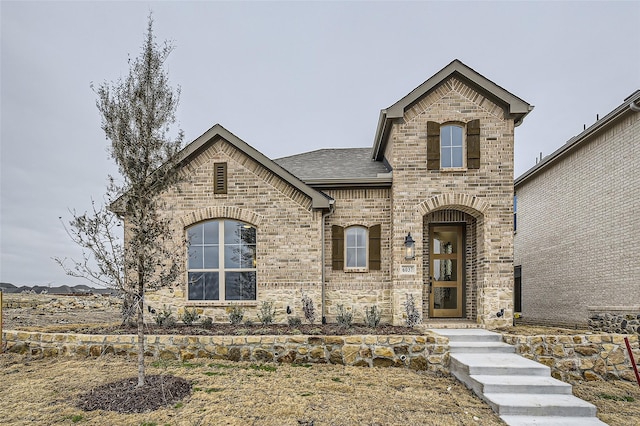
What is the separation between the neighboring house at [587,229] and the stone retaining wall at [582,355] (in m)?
2.21

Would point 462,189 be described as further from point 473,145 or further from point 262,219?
point 262,219

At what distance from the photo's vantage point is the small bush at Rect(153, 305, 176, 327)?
9133 mm

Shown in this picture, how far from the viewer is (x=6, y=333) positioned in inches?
315

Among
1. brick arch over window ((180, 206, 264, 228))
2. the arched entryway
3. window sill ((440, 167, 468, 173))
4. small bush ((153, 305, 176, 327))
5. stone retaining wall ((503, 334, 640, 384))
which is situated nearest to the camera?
stone retaining wall ((503, 334, 640, 384))

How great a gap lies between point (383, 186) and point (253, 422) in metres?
6.96

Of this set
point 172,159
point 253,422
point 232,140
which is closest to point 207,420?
point 253,422

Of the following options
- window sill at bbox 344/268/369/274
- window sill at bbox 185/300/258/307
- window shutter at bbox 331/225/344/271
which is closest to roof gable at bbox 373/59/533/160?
window shutter at bbox 331/225/344/271

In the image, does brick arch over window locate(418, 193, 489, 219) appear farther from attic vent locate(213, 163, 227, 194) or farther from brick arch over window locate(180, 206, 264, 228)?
attic vent locate(213, 163, 227, 194)

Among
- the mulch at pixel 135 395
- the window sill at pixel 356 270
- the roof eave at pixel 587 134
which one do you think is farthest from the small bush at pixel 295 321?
the roof eave at pixel 587 134

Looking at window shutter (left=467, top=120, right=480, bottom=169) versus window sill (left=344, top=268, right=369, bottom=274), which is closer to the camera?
window shutter (left=467, top=120, right=480, bottom=169)

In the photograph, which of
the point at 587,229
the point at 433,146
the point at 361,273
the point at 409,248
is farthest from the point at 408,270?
the point at 587,229

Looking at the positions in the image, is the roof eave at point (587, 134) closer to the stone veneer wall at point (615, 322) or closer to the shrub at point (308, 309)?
the stone veneer wall at point (615, 322)

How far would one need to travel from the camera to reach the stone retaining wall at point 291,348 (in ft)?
23.6

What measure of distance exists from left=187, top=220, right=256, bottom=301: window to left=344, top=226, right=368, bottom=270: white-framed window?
2573 millimetres
